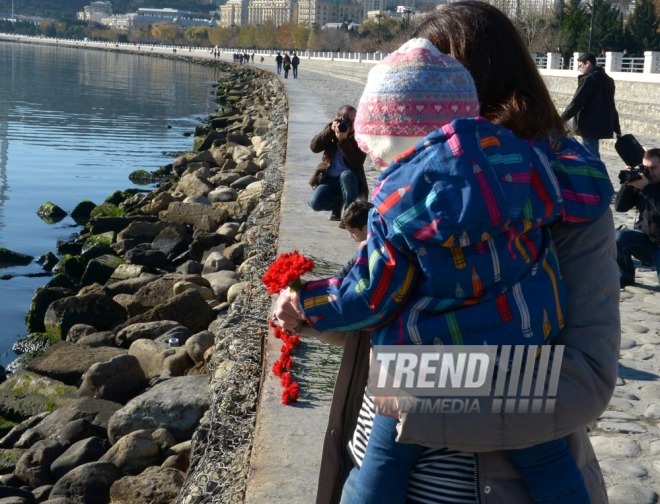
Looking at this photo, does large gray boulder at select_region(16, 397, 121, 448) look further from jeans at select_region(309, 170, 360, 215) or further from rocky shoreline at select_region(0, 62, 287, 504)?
jeans at select_region(309, 170, 360, 215)

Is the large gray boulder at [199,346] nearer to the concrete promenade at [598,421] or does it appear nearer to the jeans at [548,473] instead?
the concrete promenade at [598,421]

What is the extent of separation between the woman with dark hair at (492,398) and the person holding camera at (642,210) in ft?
15.2

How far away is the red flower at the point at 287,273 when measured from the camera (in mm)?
1798

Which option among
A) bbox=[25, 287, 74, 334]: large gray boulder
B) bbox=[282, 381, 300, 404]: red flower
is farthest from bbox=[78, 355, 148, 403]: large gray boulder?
bbox=[25, 287, 74, 334]: large gray boulder

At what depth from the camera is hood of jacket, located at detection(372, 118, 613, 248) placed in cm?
154

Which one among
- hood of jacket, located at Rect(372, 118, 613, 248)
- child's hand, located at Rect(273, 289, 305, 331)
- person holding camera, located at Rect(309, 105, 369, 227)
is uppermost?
hood of jacket, located at Rect(372, 118, 613, 248)

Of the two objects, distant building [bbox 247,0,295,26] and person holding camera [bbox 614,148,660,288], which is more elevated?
distant building [bbox 247,0,295,26]

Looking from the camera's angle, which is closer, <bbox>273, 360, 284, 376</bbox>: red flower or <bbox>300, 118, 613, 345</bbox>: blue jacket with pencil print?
<bbox>300, 118, 613, 345</bbox>: blue jacket with pencil print

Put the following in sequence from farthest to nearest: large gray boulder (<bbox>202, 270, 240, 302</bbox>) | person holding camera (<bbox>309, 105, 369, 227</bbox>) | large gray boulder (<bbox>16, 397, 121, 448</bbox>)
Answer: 1. large gray boulder (<bbox>202, 270, 240, 302</bbox>)
2. person holding camera (<bbox>309, 105, 369, 227</bbox>)
3. large gray boulder (<bbox>16, 397, 121, 448</bbox>)

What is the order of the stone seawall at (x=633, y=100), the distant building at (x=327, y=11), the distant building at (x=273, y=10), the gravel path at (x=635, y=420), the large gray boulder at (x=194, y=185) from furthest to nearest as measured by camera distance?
the distant building at (x=273, y=10), the distant building at (x=327, y=11), the stone seawall at (x=633, y=100), the large gray boulder at (x=194, y=185), the gravel path at (x=635, y=420)

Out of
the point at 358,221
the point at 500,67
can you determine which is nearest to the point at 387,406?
the point at 500,67

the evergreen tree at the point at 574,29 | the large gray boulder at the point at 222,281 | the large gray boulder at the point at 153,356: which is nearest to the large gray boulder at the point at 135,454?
the large gray boulder at the point at 153,356

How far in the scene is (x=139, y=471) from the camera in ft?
16.2

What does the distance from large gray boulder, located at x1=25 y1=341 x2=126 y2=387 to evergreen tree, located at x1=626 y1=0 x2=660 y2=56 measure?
134 ft
